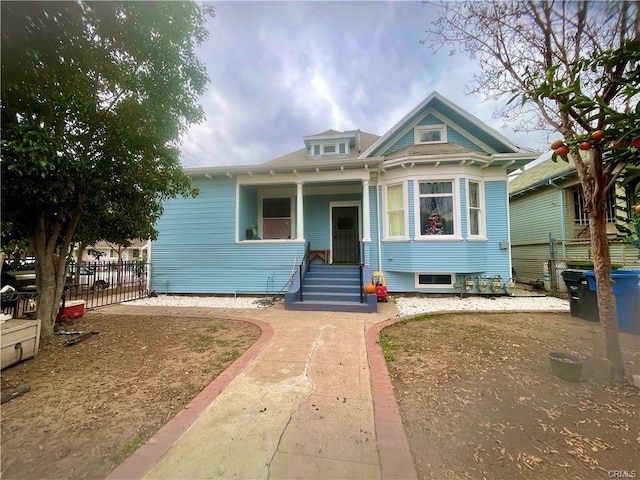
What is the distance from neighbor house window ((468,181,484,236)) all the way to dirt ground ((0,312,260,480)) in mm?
7309

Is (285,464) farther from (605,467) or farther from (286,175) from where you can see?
(286,175)

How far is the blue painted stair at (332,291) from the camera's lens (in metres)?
6.80

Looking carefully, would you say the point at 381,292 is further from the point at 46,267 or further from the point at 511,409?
the point at 46,267

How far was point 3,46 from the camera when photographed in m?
2.94

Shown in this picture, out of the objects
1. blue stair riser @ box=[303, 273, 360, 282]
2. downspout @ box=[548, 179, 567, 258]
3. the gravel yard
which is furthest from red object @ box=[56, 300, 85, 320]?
downspout @ box=[548, 179, 567, 258]

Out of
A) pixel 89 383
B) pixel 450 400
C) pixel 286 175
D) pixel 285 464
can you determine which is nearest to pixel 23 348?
pixel 89 383

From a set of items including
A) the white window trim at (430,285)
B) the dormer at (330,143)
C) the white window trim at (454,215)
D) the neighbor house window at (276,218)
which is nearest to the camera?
the white window trim at (454,215)

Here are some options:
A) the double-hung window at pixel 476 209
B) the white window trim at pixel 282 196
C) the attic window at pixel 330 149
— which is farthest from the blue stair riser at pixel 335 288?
the attic window at pixel 330 149

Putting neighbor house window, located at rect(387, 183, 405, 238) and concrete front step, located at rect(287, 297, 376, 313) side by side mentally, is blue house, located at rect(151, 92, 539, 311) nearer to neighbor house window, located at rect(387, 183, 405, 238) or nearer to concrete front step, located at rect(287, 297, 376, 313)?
neighbor house window, located at rect(387, 183, 405, 238)

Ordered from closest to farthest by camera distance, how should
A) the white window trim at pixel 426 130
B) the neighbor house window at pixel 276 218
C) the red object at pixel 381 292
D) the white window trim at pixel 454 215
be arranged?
the red object at pixel 381 292, the white window trim at pixel 454 215, the white window trim at pixel 426 130, the neighbor house window at pixel 276 218

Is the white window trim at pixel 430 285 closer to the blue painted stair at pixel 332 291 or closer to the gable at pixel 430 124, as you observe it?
the blue painted stair at pixel 332 291

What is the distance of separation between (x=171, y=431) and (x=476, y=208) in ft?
30.2

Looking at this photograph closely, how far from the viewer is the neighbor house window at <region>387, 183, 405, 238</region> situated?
880cm

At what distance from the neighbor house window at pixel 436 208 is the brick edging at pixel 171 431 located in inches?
265
